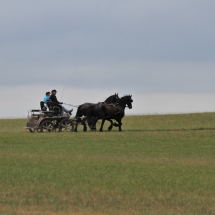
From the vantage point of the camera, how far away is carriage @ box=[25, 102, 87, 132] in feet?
120

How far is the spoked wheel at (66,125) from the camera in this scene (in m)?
37.3

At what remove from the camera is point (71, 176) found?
16.4m

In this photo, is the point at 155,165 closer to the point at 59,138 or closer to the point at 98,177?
the point at 98,177

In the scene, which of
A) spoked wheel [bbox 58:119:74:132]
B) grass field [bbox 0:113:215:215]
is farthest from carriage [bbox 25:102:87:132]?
grass field [bbox 0:113:215:215]

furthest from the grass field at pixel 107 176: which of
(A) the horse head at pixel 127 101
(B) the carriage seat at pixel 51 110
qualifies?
(A) the horse head at pixel 127 101

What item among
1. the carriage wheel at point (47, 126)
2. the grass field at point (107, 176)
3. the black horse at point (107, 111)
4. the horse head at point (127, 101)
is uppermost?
the horse head at point (127, 101)

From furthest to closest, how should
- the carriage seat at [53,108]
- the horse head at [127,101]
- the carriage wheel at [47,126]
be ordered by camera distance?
the horse head at [127,101]
the carriage wheel at [47,126]
the carriage seat at [53,108]

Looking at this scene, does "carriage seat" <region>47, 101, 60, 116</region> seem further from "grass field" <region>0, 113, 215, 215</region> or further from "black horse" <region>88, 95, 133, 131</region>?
"grass field" <region>0, 113, 215, 215</region>

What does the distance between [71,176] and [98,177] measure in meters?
0.62

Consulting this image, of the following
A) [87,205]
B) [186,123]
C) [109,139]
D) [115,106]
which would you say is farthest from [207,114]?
[87,205]

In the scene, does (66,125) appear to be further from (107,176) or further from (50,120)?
(107,176)

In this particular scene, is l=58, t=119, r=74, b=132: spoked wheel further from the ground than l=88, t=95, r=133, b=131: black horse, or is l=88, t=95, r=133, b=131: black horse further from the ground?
l=88, t=95, r=133, b=131: black horse

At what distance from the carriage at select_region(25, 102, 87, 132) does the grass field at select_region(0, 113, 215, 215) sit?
16.8 feet

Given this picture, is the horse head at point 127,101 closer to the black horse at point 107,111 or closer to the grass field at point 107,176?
the black horse at point 107,111
